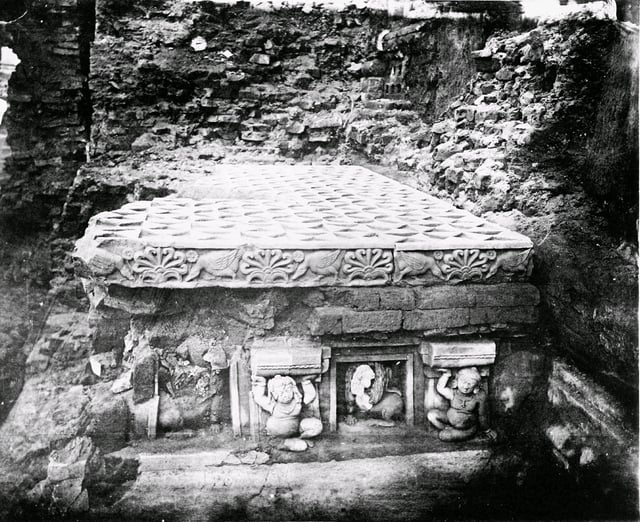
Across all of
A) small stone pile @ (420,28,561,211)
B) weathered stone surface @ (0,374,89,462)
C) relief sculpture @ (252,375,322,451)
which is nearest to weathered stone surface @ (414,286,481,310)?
relief sculpture @ (252,375,322,451)

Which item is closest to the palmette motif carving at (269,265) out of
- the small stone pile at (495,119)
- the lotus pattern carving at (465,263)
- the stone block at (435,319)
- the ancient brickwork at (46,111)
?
the stone block at (435,319)

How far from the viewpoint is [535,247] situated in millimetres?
3479

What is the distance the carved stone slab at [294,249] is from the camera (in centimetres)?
290

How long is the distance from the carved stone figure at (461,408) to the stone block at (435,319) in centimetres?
27

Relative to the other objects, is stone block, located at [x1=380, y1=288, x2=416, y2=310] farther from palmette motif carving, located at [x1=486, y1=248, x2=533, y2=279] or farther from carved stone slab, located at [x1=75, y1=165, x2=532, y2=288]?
palmette motif carving, located at [x1=486, y1=248, x2=533, y2=279]

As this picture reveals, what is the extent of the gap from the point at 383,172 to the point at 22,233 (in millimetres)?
4941

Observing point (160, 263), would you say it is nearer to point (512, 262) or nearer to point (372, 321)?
point (372, 321)

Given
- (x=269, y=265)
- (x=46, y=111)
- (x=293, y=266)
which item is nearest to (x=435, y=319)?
(x=293, y=266)

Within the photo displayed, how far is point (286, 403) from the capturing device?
3029 millimetres

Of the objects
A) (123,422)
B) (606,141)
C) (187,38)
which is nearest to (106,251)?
(123,422)

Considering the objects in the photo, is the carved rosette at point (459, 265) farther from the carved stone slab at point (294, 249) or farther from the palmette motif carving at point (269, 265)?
the palmette motif carving at point (269, 265)

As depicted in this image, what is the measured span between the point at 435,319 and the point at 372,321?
1.16 ft

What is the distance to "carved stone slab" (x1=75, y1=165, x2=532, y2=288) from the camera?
9.53 feet

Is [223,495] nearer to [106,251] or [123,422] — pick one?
[123,422]
